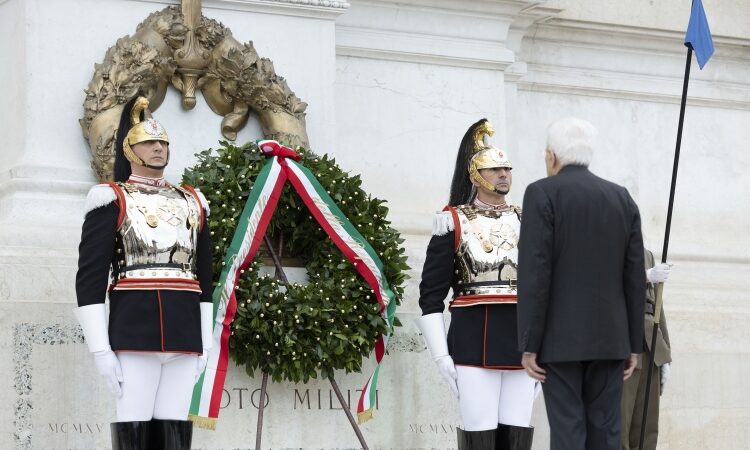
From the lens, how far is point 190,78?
8.88 m

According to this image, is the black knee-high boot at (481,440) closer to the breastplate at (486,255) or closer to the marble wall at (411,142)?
the breastplate at (486,255)

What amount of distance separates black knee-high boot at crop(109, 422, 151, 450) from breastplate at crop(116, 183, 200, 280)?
Answer: 2.15ft

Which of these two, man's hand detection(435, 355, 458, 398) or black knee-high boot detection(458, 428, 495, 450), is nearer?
black knee-high boot detection(458, 428, 495, 450)

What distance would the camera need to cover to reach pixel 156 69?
8617 mm

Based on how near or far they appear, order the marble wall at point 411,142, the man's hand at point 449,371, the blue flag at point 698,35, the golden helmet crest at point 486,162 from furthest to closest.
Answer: the marble wall at point 411,142
the blue flag at point 698,35
the golden helmet crest at point 486,162
the man's hand at point 449,371

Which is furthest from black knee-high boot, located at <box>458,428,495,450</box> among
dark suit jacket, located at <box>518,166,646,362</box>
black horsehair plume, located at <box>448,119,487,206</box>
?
dark suit jacket, located at <box>518,166,646,362</box>

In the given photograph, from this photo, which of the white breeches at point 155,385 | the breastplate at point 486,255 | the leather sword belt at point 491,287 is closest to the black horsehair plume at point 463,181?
the breastplate at point 486,255

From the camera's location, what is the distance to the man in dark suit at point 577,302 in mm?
5500

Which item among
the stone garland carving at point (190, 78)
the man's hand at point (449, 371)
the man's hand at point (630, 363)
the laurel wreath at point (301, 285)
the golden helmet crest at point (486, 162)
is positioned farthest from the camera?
the stone garland carving at point (190, 78)

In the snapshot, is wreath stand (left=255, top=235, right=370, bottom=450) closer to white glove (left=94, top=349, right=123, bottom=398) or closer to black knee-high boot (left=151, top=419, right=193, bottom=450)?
black knee-high boot (left=151, top=419, right=193, bottom=450)

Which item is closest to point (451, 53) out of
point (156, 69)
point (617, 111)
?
point (617, 111)

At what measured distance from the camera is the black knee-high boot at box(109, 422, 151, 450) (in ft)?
21.7

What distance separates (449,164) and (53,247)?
3.05 m

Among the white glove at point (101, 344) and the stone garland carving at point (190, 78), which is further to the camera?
the stone garland carving at point (190, 78)
